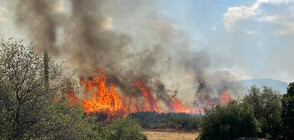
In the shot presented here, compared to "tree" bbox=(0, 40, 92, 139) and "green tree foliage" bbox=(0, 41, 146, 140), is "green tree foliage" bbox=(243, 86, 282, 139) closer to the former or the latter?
"green tree foliage" bbox=(0, 41, 146, 140)

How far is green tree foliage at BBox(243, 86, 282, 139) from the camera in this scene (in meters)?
50.6

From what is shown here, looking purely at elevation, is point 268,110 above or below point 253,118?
above

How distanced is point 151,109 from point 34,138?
6627 inches

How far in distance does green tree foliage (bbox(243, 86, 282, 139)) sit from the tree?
44167 millimetres

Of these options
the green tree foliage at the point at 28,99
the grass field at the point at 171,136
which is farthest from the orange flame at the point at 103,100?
the green tree foliage at the point at 28,99

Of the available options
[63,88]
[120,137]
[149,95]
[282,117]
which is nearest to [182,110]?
[149,95]

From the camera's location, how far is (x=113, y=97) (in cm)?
13188

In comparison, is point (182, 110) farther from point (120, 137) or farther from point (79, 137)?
point (79, 137)

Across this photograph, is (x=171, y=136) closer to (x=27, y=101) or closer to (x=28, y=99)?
(x=28, y=99)

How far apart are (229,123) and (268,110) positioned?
15656 mm

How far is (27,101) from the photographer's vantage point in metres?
18.3

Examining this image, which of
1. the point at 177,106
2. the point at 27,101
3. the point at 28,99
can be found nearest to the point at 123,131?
the point at 28,99

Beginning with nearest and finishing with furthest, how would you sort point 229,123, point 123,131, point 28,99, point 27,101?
point 27,101
point 28,99
point 123,131
point 229,123

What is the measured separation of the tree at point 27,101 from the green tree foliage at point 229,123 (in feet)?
93.1
